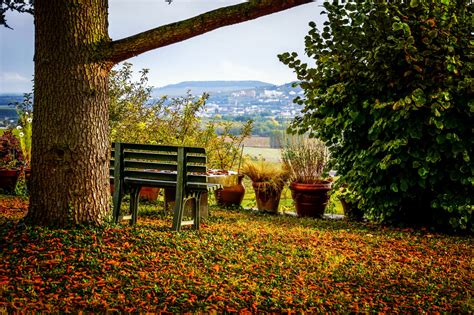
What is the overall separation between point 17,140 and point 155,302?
6.87m

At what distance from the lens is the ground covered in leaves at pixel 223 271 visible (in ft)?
10.7

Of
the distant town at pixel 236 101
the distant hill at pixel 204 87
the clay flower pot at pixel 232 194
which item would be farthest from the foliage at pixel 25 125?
the clay flower pot at pixel 232 194

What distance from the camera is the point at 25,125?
9.03 meters

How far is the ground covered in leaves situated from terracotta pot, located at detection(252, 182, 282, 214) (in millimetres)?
2338

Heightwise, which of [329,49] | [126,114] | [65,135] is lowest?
[65,135]

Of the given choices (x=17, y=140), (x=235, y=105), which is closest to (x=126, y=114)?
(x=17, y=140)

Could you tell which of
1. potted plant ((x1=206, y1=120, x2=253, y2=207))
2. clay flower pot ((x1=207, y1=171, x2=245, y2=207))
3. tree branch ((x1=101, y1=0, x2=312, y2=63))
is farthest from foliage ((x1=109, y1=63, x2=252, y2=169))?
tree branch ((x1=101, y1=0, x2=312, y2=63))

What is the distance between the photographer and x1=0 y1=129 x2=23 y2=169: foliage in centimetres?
869

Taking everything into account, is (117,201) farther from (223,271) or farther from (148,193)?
(148,193)

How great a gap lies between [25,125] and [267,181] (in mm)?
4388

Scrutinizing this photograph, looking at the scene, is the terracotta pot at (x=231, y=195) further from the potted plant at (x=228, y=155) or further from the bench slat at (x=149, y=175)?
the bench slat at (x=149, y=175)

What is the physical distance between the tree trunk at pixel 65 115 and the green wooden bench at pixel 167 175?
771 millimetres

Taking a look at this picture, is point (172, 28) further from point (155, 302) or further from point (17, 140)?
point (17, 140)

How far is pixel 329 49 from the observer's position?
6.77 meters
